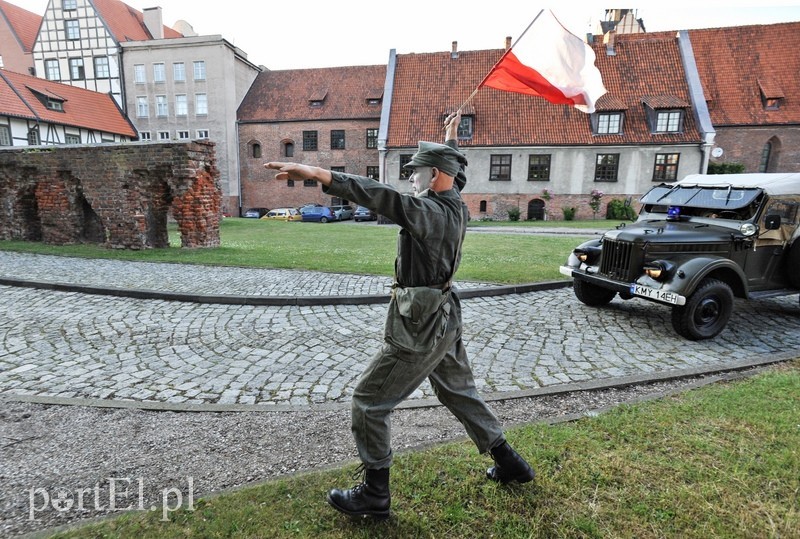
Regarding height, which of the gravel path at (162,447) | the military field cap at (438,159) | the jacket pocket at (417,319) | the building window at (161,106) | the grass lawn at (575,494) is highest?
the building window at (161,106)

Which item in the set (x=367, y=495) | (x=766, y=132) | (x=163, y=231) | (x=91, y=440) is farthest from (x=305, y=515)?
(x=766, y=132)

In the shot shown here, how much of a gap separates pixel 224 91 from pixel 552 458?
42.2 m

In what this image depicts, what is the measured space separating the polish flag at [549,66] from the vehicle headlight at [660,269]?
7.85 feet

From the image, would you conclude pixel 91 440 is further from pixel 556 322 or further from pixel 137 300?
pixel 556 322

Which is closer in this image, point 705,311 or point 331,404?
point 331,404

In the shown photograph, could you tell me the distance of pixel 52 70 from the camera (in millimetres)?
37656

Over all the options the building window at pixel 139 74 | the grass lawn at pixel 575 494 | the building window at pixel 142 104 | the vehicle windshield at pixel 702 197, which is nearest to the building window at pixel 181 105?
the building window at pixel 142 104

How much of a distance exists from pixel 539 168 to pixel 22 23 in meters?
47.1

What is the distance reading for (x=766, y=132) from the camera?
102ft

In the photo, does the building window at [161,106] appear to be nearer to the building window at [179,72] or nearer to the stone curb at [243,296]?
the building window at [179,72]

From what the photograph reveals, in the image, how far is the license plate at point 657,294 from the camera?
17.9 ft

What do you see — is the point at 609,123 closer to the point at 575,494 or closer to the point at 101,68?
the point at 575,494

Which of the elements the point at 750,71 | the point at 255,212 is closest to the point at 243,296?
the point at 255,212

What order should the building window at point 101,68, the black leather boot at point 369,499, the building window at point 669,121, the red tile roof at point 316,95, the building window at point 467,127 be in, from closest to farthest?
the black leather boot at point 369,499 < the building window at point 669,121 < the building window at point 467,127 < the red tile roof at point 316,95 < the building window at point 101,68
